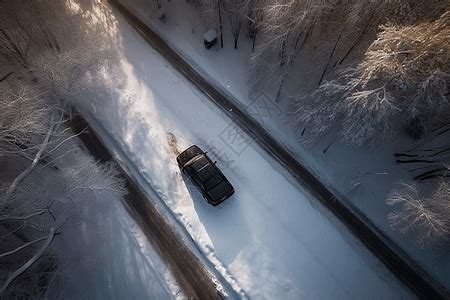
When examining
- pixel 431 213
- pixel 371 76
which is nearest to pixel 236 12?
pixel 371 76

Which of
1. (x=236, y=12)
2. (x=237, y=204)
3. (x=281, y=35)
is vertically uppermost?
A: (x=236, y=12)

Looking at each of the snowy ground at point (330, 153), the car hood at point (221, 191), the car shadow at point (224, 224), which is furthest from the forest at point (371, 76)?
the car shadow at point (224, 224)

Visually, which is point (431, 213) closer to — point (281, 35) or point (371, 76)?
point (371, 76)

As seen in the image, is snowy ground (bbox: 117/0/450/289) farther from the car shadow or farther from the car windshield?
the car shadow

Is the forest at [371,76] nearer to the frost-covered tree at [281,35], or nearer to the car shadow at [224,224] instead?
the frost-covered tree at [281,35]

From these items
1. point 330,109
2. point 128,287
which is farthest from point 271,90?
point 128,287
